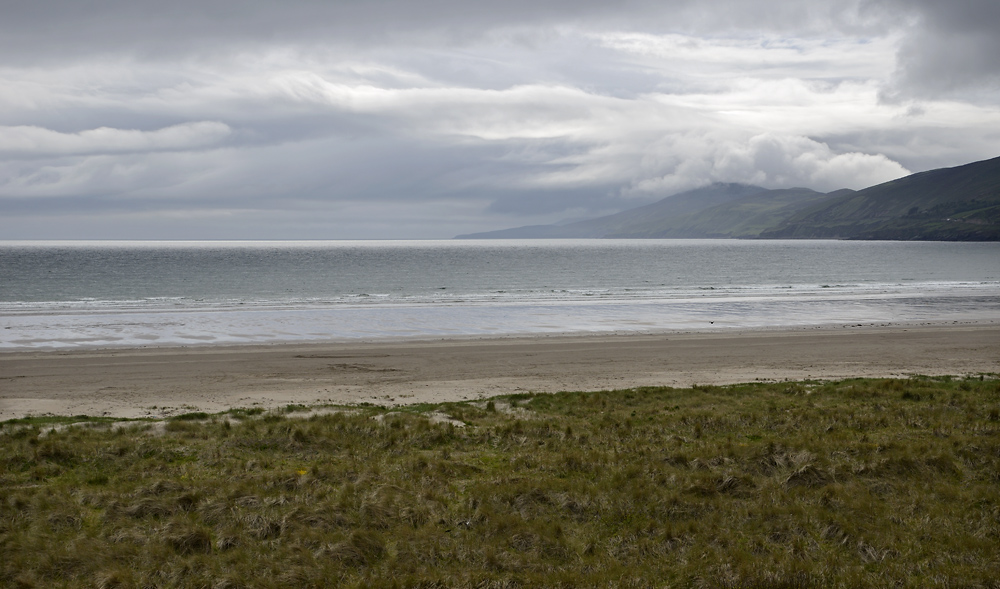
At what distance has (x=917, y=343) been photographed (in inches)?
1234

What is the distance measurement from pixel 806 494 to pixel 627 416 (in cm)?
594

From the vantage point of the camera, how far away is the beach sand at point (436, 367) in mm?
20078

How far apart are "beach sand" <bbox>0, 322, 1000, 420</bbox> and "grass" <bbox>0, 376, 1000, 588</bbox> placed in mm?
5040

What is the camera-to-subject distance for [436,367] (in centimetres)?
2559

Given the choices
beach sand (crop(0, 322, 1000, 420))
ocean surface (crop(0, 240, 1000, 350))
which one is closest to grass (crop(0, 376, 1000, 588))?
beach sand (crop(0, 322, 1000, 420))

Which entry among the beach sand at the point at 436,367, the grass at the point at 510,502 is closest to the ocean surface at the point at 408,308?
the beach sand at the point at 436,367

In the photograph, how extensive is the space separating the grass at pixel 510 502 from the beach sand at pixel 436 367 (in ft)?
16.5

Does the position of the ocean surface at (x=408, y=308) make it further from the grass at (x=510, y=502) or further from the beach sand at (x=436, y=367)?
the grass at (x=510, y=502)

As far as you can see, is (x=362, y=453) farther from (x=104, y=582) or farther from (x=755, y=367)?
(x=755, y=367)

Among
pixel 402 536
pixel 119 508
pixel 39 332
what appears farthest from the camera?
pixel 39 332

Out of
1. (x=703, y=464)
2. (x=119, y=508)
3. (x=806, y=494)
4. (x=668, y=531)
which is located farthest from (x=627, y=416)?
(x=119, y=508)

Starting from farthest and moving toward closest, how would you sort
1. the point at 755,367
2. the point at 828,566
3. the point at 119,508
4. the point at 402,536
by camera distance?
the point at 755,367 < the point at 119,508 < the point at 402,536 < the point at 828,566

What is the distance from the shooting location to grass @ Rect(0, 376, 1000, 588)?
7.78 metres

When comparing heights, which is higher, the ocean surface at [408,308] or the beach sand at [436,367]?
the ocean surface at [408,308]
